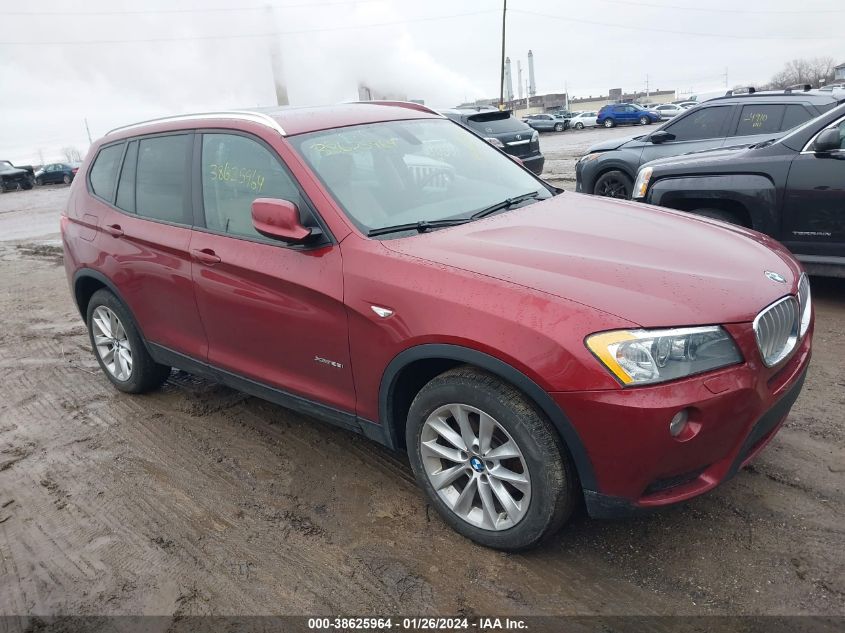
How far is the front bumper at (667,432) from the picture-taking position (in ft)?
7.31

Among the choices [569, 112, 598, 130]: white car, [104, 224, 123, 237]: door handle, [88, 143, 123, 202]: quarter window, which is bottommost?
[569, 112, 598, 130]: white car

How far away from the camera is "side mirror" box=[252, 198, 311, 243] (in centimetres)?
292

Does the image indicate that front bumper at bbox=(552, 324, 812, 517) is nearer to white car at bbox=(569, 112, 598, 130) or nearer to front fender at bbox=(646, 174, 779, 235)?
front fender at bbox=(646, 174, 779, 235)

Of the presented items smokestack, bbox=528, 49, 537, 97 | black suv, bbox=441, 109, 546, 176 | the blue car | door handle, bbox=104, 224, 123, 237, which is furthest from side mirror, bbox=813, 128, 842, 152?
smokestack, bbox=528, 49, 537, 97

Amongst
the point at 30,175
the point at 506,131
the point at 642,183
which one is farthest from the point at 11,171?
the point at 642,183

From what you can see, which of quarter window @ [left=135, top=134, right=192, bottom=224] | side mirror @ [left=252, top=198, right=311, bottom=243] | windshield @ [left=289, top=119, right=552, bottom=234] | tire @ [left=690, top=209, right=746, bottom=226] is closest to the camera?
side mirror @ [left=252, top=198, right=311, bottom=243]

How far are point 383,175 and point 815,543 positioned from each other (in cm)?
250

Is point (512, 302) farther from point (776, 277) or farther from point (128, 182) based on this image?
point (128, 182)

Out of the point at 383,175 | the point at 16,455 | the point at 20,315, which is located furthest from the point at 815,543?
the point at 20,315

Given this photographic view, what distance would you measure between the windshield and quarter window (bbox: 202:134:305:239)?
184 mm

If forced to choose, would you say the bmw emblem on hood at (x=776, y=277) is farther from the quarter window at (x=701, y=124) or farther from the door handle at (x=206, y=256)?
the quarter window at (x=701, y=124)

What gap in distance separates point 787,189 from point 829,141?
1.47ft

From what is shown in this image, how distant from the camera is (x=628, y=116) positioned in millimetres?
39438

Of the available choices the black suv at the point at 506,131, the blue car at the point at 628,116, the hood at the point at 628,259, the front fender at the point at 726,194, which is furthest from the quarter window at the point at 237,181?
the blue car at the point at 628,116
